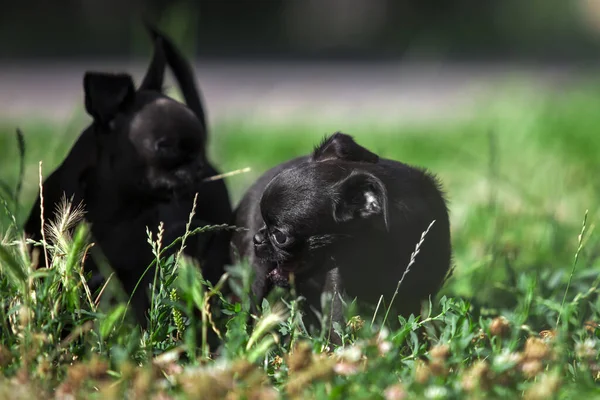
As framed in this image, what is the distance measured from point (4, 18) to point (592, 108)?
32.4 feet

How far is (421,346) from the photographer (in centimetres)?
263

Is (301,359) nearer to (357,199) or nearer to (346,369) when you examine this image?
(346,369)

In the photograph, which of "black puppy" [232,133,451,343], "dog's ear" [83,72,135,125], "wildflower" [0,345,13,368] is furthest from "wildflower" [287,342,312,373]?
"dog's ear" [83,72,135,125]

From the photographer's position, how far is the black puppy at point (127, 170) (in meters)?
3.24

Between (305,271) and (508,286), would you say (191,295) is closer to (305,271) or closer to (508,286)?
(305,271)

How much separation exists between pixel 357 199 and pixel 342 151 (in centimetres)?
25

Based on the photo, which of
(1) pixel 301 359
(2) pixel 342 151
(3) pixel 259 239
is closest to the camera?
(1) pixel 301 359

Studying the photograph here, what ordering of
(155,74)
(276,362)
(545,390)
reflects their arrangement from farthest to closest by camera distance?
(155,74) → (276,362) → (545,390)

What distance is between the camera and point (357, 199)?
3029 mm

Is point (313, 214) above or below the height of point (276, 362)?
above

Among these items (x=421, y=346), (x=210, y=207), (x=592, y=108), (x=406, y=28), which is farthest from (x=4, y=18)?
(x=421, y=346)

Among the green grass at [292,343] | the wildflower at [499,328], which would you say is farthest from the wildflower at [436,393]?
the wildflower at [499,328]

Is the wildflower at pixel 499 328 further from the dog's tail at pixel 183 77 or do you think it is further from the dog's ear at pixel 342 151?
the dog's tail at pixel 183 77

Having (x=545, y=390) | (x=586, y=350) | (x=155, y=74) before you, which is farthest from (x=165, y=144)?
(x=545, y=390)
